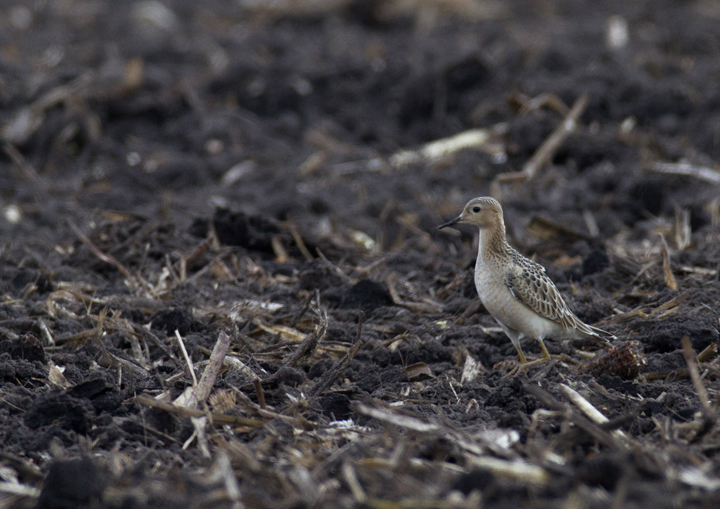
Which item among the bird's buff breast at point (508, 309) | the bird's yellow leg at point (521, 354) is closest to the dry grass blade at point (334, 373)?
the bird's buff breast at point (508, 309)

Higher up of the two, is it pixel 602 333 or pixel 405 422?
pixel 405 422

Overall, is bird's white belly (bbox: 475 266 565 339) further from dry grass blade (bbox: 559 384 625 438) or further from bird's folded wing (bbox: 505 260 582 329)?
dry grass blade (bbox: 559 384 625 438)

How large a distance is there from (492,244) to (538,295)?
0.51m

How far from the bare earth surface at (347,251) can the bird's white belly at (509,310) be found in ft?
1.01

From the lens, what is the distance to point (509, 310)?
5188 mm

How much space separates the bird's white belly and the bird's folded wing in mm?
38

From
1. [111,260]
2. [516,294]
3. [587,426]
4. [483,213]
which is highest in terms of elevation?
[483,213]

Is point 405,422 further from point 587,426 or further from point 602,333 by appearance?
point 602,333

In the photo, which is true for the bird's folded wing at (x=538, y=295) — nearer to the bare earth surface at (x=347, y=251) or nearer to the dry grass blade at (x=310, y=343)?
the bare earth surface at (x=347, y=251)

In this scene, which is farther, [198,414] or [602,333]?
[602,333]

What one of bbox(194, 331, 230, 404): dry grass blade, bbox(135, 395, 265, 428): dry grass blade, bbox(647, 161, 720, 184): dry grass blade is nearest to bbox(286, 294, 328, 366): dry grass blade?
bbox(194, 331, 230, 404): dry grass blade

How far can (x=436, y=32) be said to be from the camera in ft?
47.2

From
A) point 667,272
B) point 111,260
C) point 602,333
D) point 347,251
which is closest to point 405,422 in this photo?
point 602,333

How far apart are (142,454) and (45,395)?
0.73m
